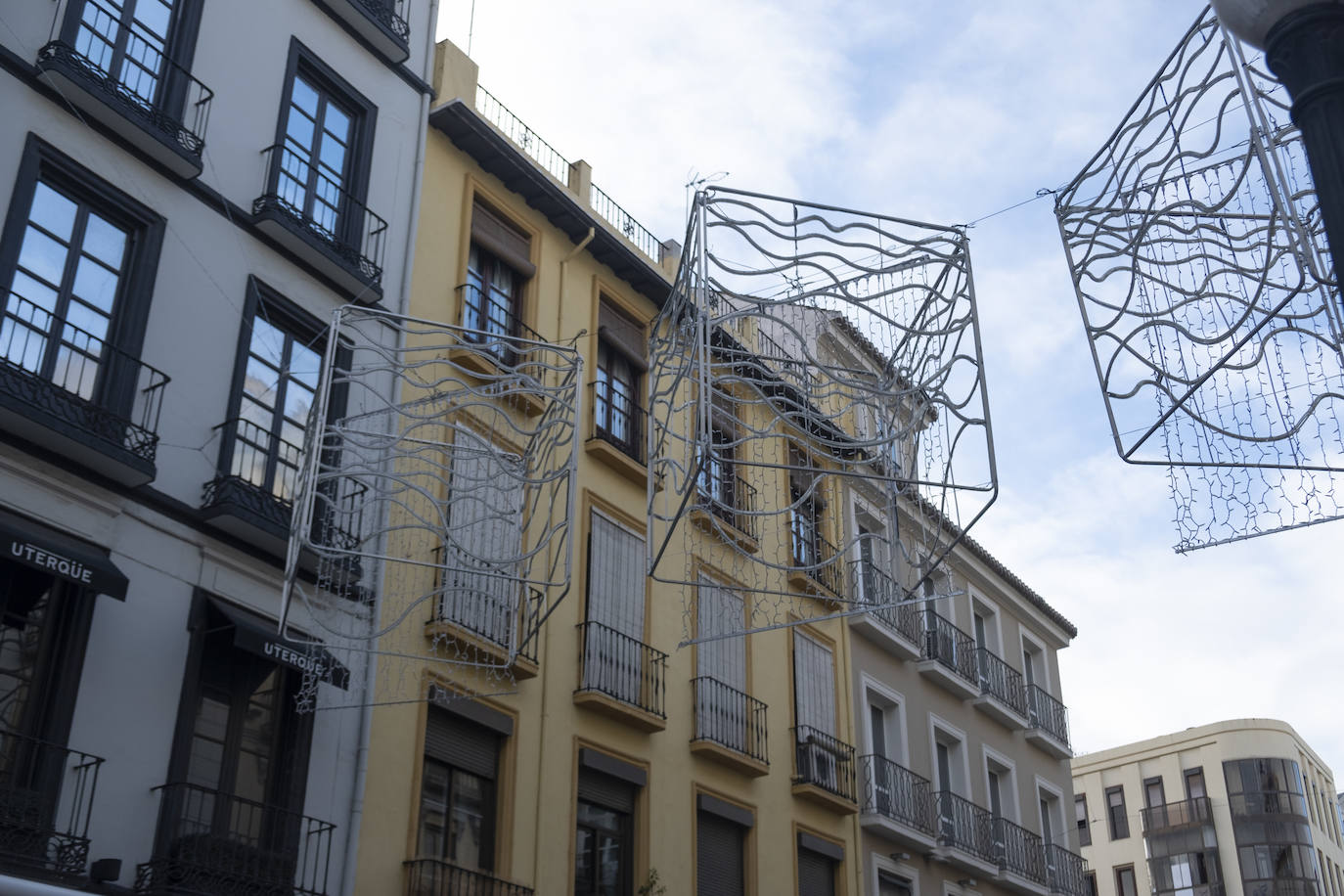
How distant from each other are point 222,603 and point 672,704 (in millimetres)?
6961

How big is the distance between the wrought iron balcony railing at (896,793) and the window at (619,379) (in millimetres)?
6294

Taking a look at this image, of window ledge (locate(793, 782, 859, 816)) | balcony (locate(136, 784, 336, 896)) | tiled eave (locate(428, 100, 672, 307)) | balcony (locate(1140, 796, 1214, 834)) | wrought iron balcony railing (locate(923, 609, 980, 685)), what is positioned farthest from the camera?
balcony (locate(1140, 796, 1214, 834))

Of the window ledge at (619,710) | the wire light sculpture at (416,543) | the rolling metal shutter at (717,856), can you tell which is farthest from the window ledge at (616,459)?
the rolling metal shutter at (717,856)

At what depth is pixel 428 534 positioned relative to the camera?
46.6 feet

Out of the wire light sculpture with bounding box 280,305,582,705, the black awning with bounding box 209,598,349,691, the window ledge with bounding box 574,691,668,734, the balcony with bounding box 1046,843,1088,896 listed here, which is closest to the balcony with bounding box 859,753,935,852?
the balcony with bounding box 1046,843,1088,896

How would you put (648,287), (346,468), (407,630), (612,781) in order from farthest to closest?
(648,287) → (612,781) → (407,630) → (346,468)

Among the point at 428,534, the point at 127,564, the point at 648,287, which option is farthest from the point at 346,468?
the point at 648,287

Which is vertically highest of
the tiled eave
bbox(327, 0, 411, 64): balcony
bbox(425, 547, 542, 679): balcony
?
bbox(327, 0, 411, 64): balcony

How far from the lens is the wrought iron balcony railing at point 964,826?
23.1 meters

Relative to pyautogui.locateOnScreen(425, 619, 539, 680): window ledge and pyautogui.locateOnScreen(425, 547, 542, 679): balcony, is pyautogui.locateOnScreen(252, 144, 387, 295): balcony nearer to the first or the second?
pyautogui.locateOnScreen(425, 547, 542, 679): balcony

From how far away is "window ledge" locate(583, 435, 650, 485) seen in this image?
17438 mm

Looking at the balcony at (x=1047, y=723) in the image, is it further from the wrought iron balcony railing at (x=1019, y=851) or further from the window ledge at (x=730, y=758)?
the window ledge at (x=730, y=758)

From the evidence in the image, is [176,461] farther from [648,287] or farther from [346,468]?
[648,287]

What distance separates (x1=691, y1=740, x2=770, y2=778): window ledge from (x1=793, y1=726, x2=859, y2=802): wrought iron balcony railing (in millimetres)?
1107
